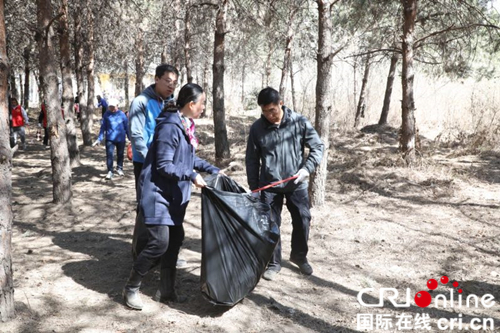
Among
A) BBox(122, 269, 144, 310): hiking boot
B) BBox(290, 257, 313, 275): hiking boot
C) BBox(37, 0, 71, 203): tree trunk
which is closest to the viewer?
BBox(122, 269, 144, 310): hiking boot

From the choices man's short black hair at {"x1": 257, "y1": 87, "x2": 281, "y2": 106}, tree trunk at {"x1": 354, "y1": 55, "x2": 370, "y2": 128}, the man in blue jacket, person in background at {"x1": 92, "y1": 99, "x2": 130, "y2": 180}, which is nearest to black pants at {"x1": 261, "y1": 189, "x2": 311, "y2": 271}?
man's short black hair at {"x1": 257, "y1": 87, "x2": 281, "y2": 106}

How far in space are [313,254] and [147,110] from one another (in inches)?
91.3

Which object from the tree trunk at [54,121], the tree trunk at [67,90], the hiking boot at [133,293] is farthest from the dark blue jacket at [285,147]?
the tree trunk at [67,90]

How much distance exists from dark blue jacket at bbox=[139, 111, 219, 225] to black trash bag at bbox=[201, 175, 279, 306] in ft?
0.69

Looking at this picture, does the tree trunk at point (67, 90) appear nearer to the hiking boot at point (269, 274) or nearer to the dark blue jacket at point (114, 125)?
the dark blue jacket at point (114, 125)

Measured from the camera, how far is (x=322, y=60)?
5602 mm

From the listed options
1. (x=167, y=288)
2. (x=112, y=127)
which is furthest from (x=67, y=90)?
(x=167, y=288)

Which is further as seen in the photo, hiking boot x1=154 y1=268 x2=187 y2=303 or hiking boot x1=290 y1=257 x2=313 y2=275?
hiking boot x1=290 y1=257 x2=313 y2=275

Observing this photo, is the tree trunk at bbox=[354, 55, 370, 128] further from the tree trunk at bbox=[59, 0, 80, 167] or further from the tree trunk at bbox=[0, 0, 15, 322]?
the tree trunk at bbox=[0, 0, 15, 322]

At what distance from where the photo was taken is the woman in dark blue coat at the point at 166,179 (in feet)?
9.68

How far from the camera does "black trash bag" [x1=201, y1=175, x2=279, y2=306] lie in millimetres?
3039
